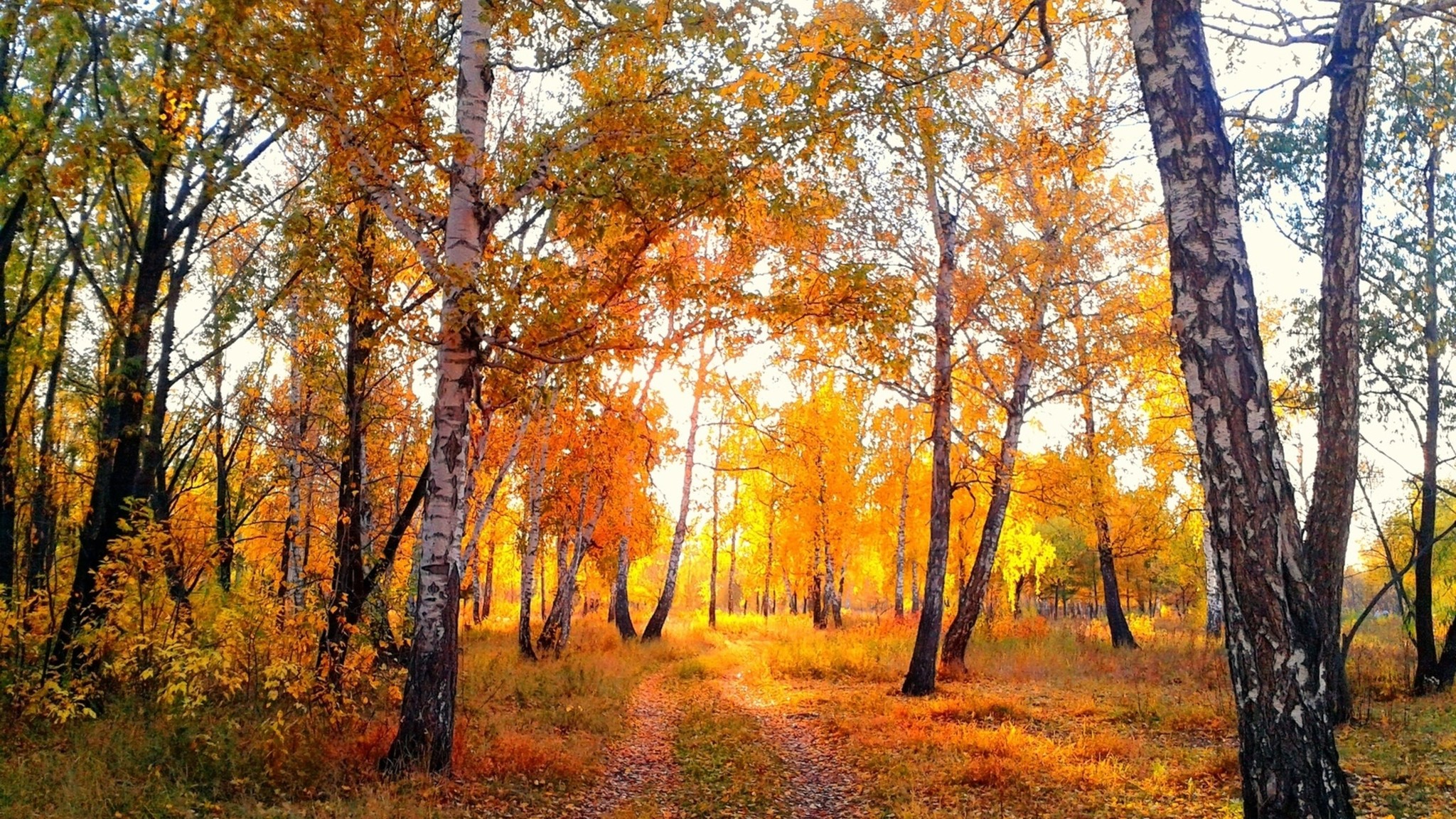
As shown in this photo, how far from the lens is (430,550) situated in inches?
265

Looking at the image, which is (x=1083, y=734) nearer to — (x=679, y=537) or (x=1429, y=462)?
(x=1429, y=462)

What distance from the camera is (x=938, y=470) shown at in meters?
12.0

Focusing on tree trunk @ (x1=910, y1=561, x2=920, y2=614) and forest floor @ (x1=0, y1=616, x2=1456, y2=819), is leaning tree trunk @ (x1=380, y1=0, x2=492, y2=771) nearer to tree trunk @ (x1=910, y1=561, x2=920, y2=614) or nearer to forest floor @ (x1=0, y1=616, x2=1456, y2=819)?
forest floor @ (x1=0, y1=616, x2=1456, y2=819)

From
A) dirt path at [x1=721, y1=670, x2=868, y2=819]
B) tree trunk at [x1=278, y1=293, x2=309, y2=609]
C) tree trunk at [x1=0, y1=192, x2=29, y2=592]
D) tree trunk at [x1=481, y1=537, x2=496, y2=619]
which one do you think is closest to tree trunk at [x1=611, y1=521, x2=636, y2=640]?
dirt path at [x1=721, y1=670, x2=868, y2=819]

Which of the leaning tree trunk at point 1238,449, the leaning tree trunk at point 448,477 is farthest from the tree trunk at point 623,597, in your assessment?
the leaning tree trunk at point 1238,449

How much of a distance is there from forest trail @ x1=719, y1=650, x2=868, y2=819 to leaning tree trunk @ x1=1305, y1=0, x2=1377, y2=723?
16.6ft

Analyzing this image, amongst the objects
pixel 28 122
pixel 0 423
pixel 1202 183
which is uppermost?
pixel 28 122

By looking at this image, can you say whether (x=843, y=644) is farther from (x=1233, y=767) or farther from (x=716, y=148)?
(x=716, y=148)

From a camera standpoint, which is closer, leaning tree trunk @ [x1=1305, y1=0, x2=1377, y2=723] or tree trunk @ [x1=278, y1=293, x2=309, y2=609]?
leaning tree trunk @ [x1=1305, y1=0, x2=1377, y2=723]

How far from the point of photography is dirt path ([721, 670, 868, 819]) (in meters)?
6.67

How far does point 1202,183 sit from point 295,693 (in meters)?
7.82

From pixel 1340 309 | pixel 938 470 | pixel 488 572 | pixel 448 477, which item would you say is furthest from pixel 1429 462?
pixel 488 572

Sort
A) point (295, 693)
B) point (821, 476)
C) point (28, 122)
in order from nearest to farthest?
point (295, 693) → point (28, 122) → point (821, 476)

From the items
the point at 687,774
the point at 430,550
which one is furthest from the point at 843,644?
the point at 430,550
